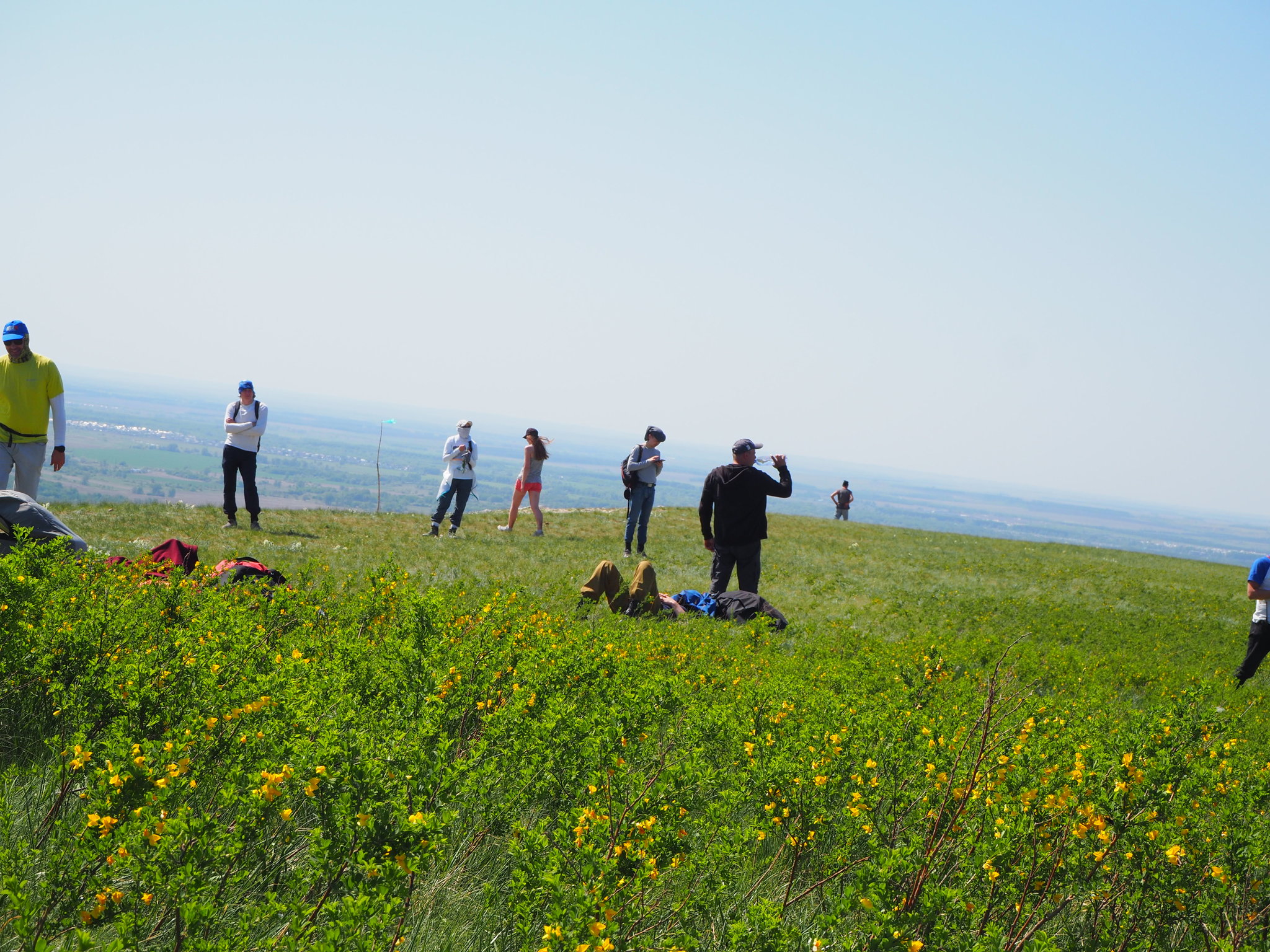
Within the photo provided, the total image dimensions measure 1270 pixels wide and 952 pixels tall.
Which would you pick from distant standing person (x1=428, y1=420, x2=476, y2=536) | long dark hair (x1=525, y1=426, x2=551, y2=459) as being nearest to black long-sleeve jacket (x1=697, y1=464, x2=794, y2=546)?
distant standing person (x1=428, y1=420, x2=476, y2=536)

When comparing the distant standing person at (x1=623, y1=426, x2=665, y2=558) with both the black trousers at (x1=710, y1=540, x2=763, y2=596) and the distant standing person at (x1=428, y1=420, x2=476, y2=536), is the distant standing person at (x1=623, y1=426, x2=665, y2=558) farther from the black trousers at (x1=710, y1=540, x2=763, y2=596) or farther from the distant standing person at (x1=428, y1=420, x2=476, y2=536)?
the black trousers at (x1=710, y1=540, x2=763, y2=596)

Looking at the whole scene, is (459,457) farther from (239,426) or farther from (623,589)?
(623,589)

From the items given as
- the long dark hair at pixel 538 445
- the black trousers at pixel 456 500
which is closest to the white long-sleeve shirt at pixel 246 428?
the black trousers at pixel 456 500

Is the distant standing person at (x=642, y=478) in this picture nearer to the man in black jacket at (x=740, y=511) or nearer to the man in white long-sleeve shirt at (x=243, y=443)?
the man in black jacket at (x=740, y=511)

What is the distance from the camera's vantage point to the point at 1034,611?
13773mm

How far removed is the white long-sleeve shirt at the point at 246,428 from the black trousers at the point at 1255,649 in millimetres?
14054

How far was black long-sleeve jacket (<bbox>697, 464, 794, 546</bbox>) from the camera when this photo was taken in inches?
384

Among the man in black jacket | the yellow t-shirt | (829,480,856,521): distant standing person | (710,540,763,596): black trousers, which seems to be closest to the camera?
the yellow t-shirt

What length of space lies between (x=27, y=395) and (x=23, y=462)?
2.40 feet

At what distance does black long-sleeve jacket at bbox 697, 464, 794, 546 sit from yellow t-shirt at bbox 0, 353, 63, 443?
280 inches

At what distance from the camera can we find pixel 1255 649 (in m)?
9.48

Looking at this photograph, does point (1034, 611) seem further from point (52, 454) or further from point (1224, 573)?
point (1224, 573)

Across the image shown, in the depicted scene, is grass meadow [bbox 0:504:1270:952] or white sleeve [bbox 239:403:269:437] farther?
white sleeve [bbox 239:403:269:437]

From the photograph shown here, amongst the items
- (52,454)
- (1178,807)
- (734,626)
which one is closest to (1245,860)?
(1178,807)
